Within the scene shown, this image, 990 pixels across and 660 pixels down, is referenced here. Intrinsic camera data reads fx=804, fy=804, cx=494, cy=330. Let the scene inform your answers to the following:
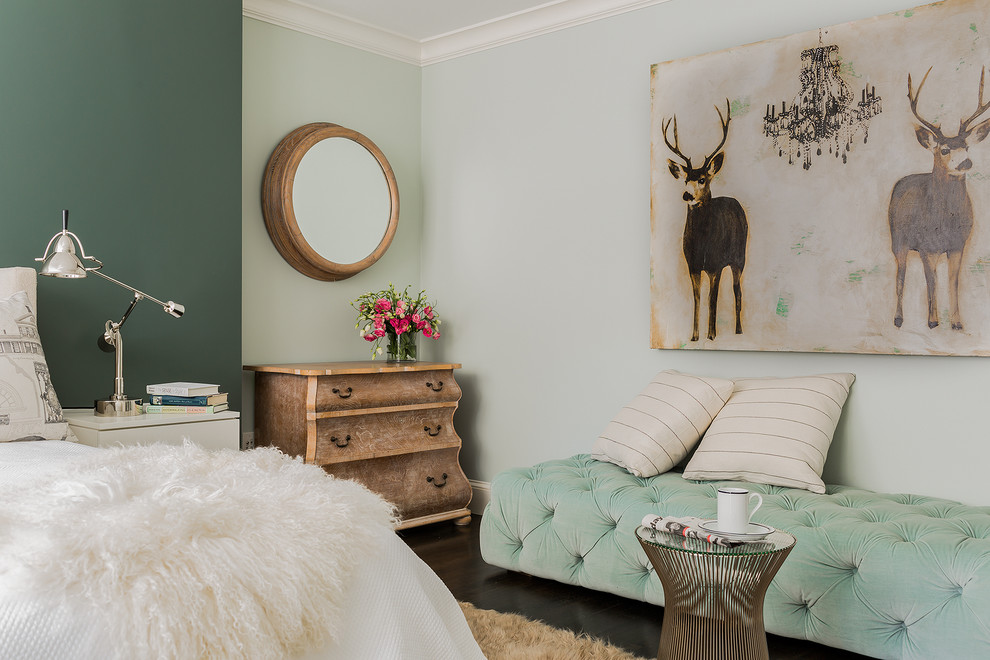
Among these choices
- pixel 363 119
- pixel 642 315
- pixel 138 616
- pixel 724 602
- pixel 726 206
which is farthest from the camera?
pixel 363 119

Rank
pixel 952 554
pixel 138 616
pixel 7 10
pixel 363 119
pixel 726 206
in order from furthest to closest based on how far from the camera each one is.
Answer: pixel 363 119 < pixel 726 206 < pixel 7 10 < pixel 952 554 < pixel 138 616

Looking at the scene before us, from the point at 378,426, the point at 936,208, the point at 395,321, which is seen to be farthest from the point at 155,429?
the point at 936,208

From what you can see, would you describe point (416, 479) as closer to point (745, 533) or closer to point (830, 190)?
point (745, 533)

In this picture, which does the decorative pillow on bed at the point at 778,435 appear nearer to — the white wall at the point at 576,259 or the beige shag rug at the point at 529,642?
the white wall at the point at 576,259

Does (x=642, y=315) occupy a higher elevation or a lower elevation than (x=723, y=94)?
lower

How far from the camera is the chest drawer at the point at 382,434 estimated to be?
3.52 metres

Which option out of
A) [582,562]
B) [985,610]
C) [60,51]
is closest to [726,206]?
[582,562]

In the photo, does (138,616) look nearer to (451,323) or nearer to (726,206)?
(726,206)

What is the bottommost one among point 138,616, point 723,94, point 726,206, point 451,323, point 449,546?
point 449,546

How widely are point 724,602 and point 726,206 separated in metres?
1.78

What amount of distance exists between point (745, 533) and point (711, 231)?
1.60 meters

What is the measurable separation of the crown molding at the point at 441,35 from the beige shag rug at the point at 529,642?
267 cm

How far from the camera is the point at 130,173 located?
314 cm

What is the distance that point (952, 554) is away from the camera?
2178mm
